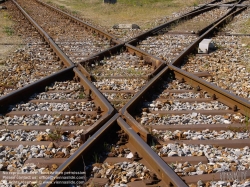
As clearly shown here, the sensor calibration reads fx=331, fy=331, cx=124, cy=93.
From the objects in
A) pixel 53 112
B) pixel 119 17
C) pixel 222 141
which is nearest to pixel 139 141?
pixel 222 141

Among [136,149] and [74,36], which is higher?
[74,36]

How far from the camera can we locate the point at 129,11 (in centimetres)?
1692

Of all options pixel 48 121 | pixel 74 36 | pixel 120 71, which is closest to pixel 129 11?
pixel 74 36

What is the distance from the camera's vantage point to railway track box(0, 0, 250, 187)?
337cm

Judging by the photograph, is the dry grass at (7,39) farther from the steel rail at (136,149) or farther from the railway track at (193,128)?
the steel rail at (136,149)

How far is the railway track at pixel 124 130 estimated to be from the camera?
133 inches

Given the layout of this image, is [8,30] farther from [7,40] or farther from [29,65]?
[29,65]

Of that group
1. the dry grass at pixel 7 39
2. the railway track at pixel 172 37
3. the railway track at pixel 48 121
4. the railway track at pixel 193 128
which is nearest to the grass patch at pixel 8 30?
the dry grass at pixel 7 39

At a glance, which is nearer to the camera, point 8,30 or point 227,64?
point 227,64

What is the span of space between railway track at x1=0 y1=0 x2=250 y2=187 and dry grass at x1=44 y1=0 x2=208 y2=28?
276 inches

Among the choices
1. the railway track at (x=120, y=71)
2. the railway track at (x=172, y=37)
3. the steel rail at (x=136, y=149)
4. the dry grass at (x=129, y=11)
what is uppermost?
the dry grass at (x=129, y=11)

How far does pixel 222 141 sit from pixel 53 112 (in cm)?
245

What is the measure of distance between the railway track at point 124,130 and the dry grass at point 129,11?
7.00 m

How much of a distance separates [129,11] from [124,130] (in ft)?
44.7
